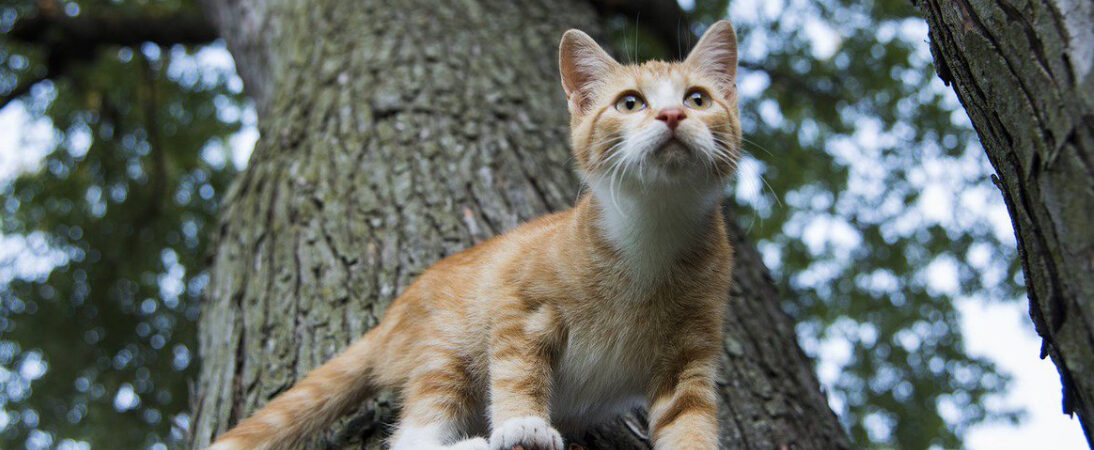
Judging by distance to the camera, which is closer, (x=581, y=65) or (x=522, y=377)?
(x=522, y=377)

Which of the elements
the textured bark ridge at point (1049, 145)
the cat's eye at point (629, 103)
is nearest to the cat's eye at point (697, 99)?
the cat's eye at point (629, 103)

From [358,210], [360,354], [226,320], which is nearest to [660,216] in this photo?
[360,354]

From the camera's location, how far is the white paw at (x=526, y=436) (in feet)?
7.04

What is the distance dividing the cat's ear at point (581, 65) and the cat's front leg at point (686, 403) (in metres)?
0.97

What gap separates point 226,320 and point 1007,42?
3047mm

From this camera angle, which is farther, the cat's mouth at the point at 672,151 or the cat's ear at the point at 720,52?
the cat's ear at the point at 720,52

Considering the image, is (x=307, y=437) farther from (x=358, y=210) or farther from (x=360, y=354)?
(x=358, y=210)

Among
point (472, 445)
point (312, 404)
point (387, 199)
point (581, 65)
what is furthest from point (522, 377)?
point (387, 199)

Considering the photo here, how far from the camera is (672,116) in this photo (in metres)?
2.36

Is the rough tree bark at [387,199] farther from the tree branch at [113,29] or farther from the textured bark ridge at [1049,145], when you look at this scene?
the tree branch at [113,29]

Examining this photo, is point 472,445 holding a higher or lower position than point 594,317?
lower

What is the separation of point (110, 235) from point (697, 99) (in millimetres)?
5970

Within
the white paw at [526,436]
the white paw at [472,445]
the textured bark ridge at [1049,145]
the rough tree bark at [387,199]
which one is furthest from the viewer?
the rough tree bark at [387,199]

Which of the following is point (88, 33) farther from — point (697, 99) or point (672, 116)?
point (672, 116)
